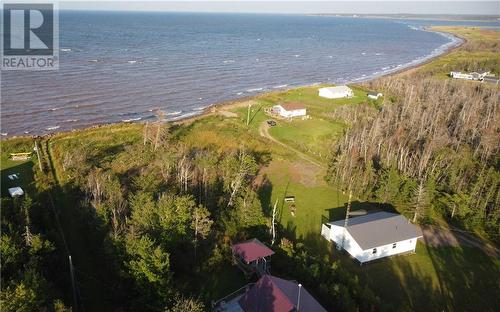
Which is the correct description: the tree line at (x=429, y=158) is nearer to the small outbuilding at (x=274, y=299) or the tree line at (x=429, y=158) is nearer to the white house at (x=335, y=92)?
the white house at (x=335, y=92)

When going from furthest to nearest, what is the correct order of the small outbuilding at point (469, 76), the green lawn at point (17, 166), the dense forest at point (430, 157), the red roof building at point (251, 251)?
the small outbuilding at point (469, 76) < the green lawn at point (17, 166) < the dense forest at point (430, 157) < the red roof building at point (251, 251)

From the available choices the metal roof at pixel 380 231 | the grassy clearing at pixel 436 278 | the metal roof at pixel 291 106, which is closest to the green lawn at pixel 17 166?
the metal roof at pixel 380 231

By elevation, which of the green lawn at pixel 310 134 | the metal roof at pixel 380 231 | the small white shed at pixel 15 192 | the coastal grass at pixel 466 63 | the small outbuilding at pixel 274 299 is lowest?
the small outbuilding at pixel 274 299

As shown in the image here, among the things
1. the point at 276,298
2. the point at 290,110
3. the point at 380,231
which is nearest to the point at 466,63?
the point at 290,110

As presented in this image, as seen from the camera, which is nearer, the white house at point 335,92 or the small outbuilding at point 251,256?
the small outbuilding at point 251,256

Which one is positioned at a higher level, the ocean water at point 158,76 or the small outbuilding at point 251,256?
the ocean water at point 158,76

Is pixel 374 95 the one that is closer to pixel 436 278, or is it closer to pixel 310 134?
pixel 310 134

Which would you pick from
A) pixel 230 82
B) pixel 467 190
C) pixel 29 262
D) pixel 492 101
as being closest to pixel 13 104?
pixel 230 82
